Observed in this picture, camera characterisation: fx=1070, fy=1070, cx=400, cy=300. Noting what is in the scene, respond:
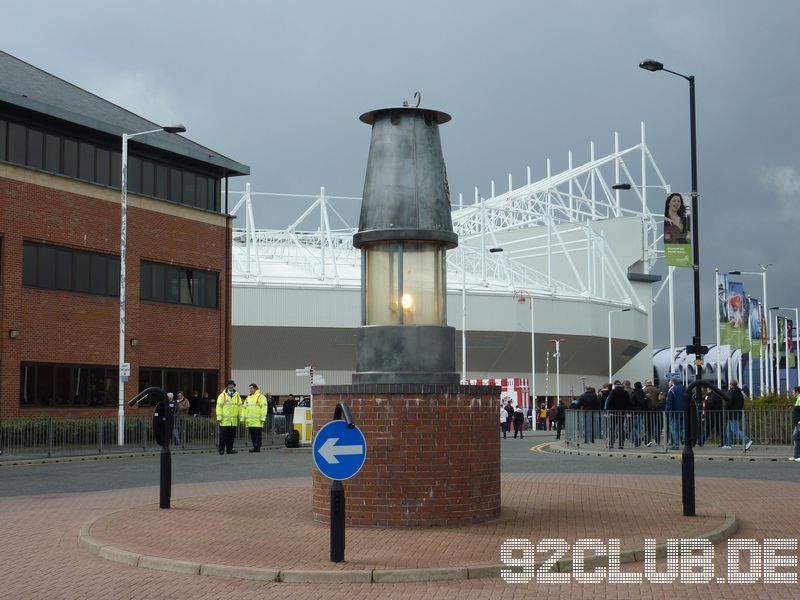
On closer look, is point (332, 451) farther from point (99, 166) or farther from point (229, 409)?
point (99, 166)

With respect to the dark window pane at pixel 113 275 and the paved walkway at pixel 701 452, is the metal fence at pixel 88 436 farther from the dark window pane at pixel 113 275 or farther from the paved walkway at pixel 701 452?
the paved walkway at pixel 701 452

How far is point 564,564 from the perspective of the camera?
31.1 feet

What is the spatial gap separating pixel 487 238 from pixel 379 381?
9218 cm

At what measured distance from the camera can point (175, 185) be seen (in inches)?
1599

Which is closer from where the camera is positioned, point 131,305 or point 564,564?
point 564,564

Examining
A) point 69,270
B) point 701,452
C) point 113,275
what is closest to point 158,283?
point 113,275

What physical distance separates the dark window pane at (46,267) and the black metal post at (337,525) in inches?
1068

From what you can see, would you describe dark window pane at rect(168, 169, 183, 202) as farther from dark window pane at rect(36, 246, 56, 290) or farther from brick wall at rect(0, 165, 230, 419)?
dark window pane at rect(36, 246, 56, 290)

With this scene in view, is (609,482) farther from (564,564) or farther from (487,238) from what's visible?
(487,238)

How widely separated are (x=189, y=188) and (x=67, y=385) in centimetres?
969

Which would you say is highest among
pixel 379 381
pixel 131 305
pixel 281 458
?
pixel 131 305

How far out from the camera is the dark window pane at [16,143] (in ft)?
111

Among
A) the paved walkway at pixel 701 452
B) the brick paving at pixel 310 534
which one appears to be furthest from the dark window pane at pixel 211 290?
the brick paving at pixel 310 534

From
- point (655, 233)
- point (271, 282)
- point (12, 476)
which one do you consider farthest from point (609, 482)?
point (655, 233)
